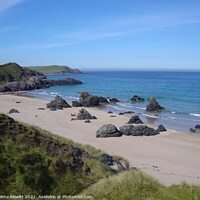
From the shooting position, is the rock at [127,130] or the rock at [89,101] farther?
the rock at [89,101]

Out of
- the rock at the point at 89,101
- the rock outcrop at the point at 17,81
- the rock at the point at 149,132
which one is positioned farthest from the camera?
the rock outcrop at the point at 17,81

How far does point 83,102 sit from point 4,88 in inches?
1558

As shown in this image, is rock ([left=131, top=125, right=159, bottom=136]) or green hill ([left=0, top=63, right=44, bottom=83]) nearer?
rock ([left=131, top=125, right=159, bottom=136])

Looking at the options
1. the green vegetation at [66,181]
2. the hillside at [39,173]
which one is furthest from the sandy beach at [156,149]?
the green vegetation at [66,181]

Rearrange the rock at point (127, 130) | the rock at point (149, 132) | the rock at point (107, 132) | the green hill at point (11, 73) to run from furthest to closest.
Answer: the green hill at point (11, 73), the rock at point (149, 132), the rock at point (127, 130), the rock at point (107, 132)

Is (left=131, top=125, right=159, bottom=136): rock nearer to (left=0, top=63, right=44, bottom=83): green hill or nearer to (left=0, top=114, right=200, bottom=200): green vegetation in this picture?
(left=0, top=114, right=200, bottom=200): green vegetation

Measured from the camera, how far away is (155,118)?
41344 mm

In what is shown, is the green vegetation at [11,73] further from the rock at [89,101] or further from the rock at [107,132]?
the rock at [107,132]

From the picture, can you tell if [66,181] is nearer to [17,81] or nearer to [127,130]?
[127,130]

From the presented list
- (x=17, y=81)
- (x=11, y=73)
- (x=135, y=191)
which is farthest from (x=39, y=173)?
(x=11, y=73)

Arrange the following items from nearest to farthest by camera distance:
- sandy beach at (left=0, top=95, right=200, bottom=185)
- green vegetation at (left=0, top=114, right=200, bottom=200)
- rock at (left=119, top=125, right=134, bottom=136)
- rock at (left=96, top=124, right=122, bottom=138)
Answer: green vegetation at (left=0, top=114, right=200, bottom=200) → sandy beach at (left=0, top=95, right=200, bottom=185) → rock at (left=96, top=124, right=122, bottom=138) → rock at (left=119, top=125, right=134, bottom=136)

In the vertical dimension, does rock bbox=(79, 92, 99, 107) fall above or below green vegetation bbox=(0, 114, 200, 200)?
below

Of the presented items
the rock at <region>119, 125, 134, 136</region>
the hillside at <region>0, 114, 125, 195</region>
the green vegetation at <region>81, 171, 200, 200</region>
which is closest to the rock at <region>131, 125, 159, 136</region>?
the rock at <region>119, 125, 134, 136</region>

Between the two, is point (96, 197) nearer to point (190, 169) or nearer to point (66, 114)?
point (190, 169)
